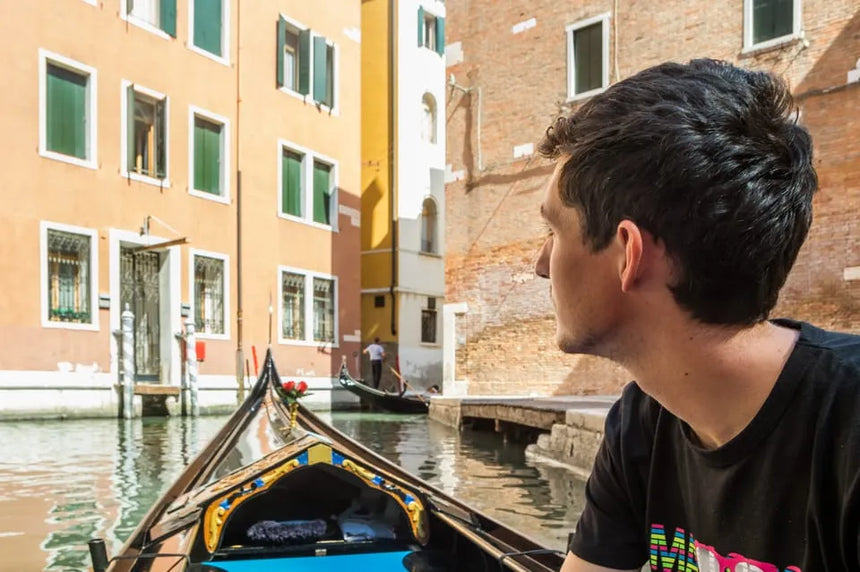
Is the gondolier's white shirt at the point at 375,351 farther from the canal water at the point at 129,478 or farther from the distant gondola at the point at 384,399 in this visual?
the canal water at the point at 129,478

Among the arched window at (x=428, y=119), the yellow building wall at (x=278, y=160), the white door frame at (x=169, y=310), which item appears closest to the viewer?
the white door frame at (x=169, y=310)

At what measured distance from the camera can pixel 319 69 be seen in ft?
34.3

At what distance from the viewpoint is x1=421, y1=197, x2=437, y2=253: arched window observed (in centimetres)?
1334

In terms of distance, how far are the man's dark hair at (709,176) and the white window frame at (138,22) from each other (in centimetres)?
841

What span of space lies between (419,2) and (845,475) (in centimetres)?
1327

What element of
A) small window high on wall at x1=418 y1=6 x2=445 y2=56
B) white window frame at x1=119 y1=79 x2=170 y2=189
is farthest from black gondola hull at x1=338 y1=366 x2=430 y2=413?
small window high on wall at x1=418 y1=6 x2=445 y2=56

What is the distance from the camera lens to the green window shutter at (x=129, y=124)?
8062mm

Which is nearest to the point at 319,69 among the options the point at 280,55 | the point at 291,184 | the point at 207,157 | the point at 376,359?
the point at 280,55

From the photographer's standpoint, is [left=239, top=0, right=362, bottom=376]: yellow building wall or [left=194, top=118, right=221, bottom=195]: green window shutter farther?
[left=239, top=0, right=362, bottom=376]: yellow building wall

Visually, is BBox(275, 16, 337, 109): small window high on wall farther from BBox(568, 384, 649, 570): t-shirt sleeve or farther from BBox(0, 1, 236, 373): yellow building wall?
BBox(568, 384, 649, 570): t-shirt sleeve

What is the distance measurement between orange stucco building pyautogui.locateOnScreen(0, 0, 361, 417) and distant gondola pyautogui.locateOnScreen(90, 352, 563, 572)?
5.71 metres

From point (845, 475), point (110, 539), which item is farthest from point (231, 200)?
point (845, 475)

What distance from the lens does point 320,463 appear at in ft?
6.19

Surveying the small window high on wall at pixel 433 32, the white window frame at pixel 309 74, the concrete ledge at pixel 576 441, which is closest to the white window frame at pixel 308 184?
the white window frame at pixel 309 74
